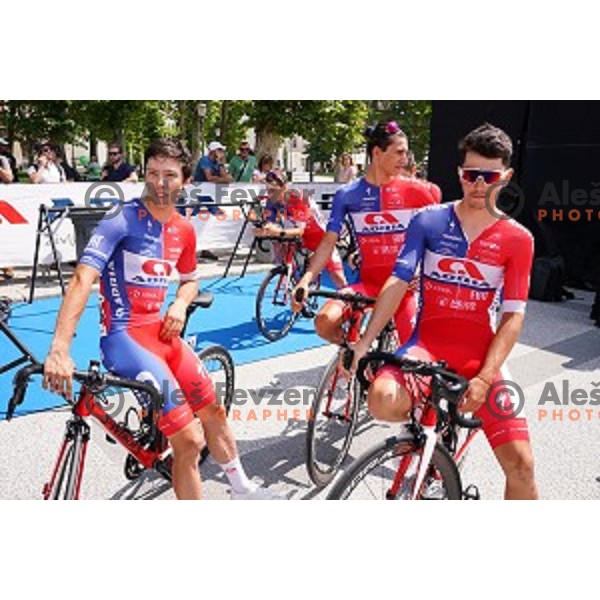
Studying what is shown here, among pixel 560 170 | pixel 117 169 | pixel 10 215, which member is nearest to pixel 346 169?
pixel 560 170

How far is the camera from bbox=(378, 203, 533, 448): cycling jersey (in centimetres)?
299

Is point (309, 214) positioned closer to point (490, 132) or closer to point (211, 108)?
point (490, 132)

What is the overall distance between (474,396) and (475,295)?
2.25 feet

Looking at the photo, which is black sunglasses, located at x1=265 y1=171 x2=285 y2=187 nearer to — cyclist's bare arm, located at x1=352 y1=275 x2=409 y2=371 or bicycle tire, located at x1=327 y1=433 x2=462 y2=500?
cyclist's bare arm, located at x1=352 y1=275 x2=409 y2=371

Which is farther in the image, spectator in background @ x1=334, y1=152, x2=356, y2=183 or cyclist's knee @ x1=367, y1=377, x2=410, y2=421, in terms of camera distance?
spectator in background @ x1=334, y1=152, x2=356, y2=183

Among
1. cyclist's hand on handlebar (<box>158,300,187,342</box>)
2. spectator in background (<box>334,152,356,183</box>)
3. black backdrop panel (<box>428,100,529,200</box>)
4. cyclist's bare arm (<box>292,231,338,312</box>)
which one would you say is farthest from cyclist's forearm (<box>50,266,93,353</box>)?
spectator in background (<box>334,152,356,183</box>)

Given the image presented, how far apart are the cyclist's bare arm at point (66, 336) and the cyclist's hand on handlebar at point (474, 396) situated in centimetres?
175

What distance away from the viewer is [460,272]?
10.3ft

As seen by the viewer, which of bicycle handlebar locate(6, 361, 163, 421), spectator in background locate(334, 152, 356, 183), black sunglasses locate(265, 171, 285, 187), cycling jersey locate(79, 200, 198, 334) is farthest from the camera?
spectator in background locate(334, 152, 356, 183)

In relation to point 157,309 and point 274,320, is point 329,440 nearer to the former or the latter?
point 157,309

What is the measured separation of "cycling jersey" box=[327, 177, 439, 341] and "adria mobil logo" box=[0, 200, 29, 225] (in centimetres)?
655

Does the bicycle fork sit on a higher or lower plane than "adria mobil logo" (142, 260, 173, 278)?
lower

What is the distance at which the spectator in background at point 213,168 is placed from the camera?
12094 millimetres

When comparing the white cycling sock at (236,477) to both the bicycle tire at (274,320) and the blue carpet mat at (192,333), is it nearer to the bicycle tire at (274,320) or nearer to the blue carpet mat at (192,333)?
the blue carpet mat at (192,333)
